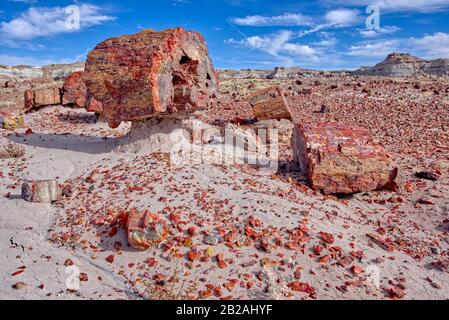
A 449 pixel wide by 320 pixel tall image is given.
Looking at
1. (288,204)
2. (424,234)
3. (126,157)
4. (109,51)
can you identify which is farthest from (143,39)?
(424,234)

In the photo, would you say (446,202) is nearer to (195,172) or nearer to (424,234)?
(424,234)

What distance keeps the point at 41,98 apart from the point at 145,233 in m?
10.8

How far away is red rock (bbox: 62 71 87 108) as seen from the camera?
12797 mm

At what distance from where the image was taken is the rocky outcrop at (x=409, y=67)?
151ft

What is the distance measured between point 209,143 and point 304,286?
4216 mm

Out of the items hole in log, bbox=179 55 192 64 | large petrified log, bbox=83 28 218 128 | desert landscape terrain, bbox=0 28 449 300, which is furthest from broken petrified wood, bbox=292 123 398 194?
hole in log, bbox=179 55 192 64

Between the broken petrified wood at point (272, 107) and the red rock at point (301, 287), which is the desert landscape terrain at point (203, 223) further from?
the broken petrified wood at point (272, 107)

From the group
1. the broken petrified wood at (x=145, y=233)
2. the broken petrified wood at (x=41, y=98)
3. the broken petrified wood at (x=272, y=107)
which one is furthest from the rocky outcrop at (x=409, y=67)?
the broken petrified wood at (x=145, y=233)

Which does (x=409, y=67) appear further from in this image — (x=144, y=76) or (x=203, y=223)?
(x=203, y=223)

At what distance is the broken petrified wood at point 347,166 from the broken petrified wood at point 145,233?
2.64 metres

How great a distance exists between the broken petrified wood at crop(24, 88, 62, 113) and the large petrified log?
743 cm

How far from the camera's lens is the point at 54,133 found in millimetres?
9094

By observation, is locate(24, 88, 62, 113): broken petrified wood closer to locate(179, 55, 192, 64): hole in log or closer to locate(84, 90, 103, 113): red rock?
locate(84, 90, 103, 113): red rock

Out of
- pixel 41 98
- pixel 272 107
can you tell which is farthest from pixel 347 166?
pixel 41 98
